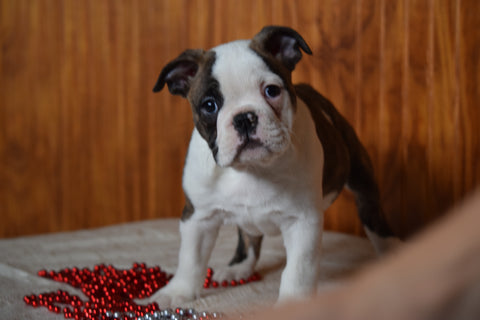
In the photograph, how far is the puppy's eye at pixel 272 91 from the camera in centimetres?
172

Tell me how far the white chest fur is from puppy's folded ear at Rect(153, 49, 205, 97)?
24 centimetres

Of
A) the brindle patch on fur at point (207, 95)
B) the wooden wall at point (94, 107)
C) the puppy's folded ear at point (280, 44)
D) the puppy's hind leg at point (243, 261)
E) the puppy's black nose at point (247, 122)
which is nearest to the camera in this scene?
the puppy's black nose at point (247, 122)

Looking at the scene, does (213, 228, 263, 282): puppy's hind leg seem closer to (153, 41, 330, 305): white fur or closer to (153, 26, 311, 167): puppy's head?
(153, 41, 330, 305): white fur

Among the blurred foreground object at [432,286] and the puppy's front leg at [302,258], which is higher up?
the blurred foreground object at [432,286]

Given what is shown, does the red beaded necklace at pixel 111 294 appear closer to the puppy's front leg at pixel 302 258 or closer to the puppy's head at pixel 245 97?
the puppy's front leg at pixel 302 258

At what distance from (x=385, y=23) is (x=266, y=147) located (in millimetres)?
1622

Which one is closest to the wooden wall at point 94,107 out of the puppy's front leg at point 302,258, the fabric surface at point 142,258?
the fabric surface at point 142,258

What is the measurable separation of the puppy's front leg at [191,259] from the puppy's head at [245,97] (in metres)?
0.37

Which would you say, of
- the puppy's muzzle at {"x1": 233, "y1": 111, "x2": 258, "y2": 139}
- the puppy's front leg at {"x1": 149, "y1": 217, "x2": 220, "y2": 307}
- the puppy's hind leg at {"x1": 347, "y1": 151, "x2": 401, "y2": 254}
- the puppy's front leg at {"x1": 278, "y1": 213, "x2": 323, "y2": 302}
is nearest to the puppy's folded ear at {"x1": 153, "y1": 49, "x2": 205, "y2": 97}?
the puppy's muzzle at {"x1": 233, "y1": 111, "x2": 258, "y2": 139}

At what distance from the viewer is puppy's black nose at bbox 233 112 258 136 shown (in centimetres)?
160

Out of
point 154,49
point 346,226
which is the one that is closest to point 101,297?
point 346,226

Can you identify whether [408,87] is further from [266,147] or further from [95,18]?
[95,18]

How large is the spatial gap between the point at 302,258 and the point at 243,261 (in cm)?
69

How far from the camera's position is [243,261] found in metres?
2.41
